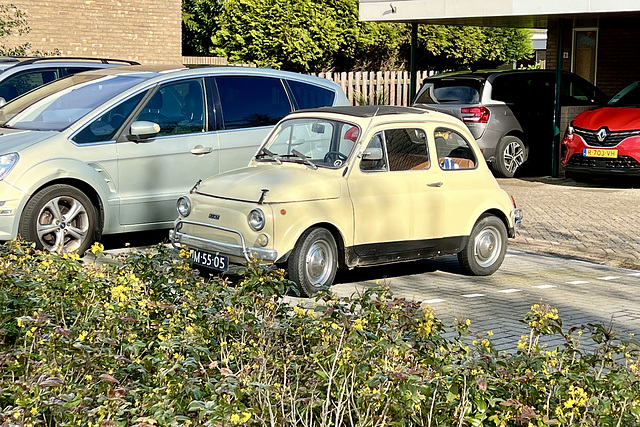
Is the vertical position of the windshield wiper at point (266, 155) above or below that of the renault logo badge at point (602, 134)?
above

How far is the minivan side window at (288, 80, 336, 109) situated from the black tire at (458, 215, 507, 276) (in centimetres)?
279

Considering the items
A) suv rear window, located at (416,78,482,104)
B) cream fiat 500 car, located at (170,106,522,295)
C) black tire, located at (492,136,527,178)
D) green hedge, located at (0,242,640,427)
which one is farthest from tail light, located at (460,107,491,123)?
green hedge, located at (0,242,640,427)

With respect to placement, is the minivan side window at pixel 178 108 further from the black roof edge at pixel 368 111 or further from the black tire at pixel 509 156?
the black tire at pixel 509 156

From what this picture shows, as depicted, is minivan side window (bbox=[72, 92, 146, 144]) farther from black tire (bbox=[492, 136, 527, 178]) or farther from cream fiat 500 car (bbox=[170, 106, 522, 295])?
black tire (bbox=[492, 136, 527, 178])

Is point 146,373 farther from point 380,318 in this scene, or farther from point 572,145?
point 572,145

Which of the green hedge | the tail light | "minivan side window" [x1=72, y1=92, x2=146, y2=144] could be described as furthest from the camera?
the tail light

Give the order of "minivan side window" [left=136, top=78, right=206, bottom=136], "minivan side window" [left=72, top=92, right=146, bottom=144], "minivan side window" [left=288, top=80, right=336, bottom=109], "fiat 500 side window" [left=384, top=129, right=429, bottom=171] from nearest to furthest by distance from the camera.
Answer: "fiat 500 side window" [left=384, top=129, right=429, bottom=171]
"minivan side window" [left=72, top=92, right=146, bottom=144]
"minivan side window" [left=136, top=78, right=206, bottom=136]
"minivan side window" [left=288, top=80, right=336, bottom=109]

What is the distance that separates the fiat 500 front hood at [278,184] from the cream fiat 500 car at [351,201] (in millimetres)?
11

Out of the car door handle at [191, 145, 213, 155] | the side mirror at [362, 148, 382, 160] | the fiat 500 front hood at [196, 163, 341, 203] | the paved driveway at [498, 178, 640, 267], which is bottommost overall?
the paved driveway at [498, 178, 640, 267]

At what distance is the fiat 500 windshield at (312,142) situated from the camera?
365 inches

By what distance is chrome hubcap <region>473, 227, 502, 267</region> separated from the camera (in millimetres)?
9961

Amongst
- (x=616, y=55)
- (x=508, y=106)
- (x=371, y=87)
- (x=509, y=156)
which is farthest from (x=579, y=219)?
(x=371, y=87)

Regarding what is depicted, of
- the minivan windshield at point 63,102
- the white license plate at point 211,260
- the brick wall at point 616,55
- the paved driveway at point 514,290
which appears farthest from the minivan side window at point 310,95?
the brick wall at point 616,55

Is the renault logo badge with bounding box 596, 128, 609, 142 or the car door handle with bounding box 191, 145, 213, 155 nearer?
the car door handle with bounding box 191, 145, 213, 155
